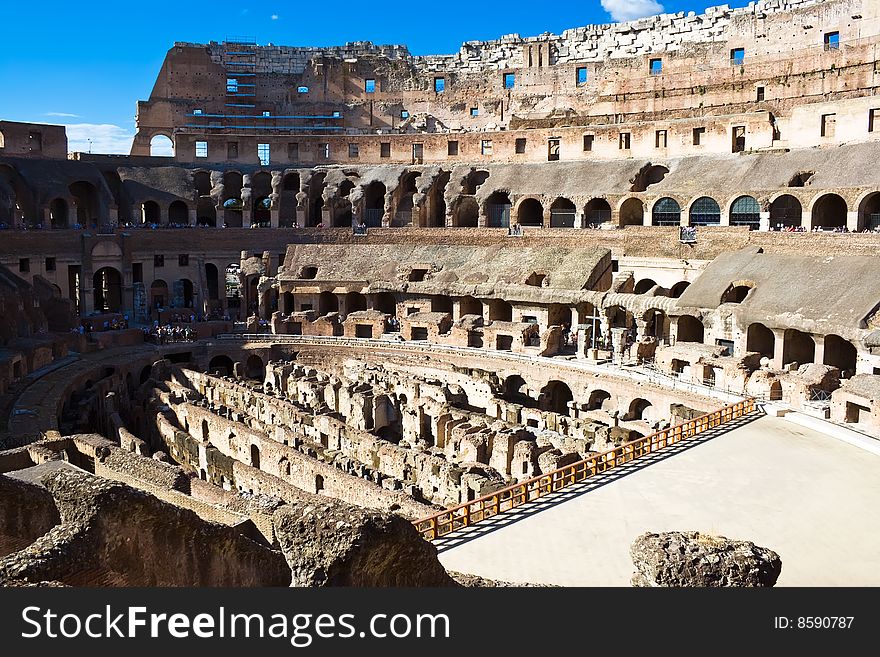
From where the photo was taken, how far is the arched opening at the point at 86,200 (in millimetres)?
44656

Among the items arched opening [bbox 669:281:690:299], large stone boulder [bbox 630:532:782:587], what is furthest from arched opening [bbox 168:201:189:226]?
large stone boulder [bbox 630:532:782:587]

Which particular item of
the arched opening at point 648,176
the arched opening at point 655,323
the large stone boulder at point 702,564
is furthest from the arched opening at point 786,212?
the large stone boulder at point 702,564

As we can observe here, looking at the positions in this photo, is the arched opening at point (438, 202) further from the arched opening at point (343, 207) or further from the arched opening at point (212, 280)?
the arched opening at point (212, 280)

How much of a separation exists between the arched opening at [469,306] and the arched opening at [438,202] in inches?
432

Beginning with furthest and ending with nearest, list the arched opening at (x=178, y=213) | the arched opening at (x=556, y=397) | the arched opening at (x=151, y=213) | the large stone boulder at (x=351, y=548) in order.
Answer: the arched opening at (x=178, y=213)
the arched opening at (x=151, y=213)
the arched opening at (x=556, y=397)
the large stone boulder at (x=351, y=548)

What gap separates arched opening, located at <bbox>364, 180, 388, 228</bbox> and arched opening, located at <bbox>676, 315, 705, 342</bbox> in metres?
23.1

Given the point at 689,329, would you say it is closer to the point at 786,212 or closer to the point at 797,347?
the point at 797,347

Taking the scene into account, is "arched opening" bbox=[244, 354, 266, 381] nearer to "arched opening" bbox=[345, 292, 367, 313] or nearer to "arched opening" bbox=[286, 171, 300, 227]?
"arched opening" bbox=[345, 292, 367, 313]

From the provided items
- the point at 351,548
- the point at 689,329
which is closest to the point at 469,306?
the point at 689,329

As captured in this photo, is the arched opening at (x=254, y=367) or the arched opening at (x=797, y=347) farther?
the arched opening at (x=254, y=367)

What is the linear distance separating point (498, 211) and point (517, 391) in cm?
1707

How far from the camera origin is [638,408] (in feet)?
92.3

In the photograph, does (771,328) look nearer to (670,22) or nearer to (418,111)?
(670,22)

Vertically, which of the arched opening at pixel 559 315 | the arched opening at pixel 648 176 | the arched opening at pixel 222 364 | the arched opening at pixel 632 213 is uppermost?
the arched opening at pixel 648 176
